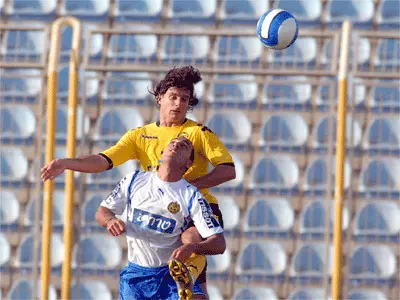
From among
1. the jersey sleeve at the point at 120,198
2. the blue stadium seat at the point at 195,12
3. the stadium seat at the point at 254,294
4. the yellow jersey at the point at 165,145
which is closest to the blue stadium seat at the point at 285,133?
the stadium seat at the point at 254,294

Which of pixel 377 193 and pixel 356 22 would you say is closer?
pixel 377 193

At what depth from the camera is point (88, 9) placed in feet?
29.4

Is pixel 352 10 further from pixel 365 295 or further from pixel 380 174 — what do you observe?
pixel 365 295

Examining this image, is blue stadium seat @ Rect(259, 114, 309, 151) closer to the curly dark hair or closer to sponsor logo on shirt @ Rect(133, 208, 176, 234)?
the curly dark hair

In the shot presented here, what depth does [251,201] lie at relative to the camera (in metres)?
7.84

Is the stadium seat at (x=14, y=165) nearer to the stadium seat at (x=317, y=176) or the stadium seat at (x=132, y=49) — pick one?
the stadium seat at (x=132, y=49)

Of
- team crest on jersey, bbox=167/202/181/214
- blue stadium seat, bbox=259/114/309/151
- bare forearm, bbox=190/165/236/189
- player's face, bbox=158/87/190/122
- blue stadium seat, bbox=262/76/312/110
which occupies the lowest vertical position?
team crest on jersey, bbox=167/202/181/214

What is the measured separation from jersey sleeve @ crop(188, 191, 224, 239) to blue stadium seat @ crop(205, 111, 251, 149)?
126 inches

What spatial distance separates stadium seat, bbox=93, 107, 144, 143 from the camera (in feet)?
25.1

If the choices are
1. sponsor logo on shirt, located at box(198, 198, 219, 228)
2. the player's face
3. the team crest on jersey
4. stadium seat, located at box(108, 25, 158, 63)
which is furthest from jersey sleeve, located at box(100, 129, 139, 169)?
stadium seat, located at box(108, 25, 158, 63)

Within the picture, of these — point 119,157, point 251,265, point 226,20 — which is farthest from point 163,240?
point 226,20

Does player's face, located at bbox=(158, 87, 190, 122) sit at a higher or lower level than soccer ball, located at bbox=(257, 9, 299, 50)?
lower

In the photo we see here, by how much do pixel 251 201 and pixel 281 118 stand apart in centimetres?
72

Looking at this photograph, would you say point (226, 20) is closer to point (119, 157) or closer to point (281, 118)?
point (281, 118)
